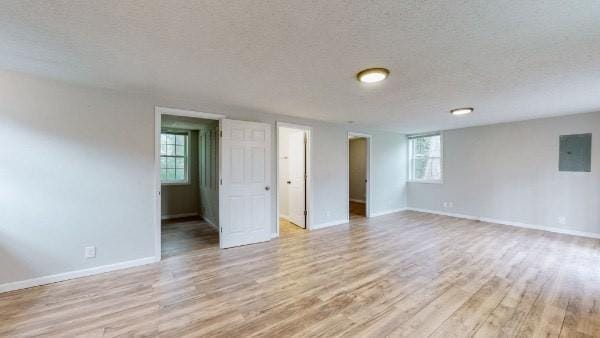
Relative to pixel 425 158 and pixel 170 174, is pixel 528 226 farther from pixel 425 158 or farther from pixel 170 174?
pixel 170 174

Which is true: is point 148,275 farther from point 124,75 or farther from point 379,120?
point 379,120

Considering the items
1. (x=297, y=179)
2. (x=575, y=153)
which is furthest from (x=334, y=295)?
A: (x=575, y=153)

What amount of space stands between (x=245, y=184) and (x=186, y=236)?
65.3 inches

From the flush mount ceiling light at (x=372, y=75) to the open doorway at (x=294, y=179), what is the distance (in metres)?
2.16

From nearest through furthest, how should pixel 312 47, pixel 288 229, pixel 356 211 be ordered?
pixel 312 47, pixel 288 229, pixel 356 211

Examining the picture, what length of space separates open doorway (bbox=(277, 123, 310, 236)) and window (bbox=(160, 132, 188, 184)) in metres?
2.75

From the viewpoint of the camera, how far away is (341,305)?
2242mm

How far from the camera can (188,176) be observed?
657 centimetres

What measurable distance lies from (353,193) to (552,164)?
5.31 m

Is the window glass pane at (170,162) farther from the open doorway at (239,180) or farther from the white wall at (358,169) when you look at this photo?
the white wall at (358,169)

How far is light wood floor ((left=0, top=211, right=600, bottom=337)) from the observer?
1.94 m

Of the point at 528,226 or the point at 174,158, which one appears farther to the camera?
the point at 174,158

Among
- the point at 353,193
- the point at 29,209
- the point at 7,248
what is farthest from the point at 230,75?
the point at 353,193

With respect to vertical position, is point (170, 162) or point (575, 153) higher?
point (575, 153)
